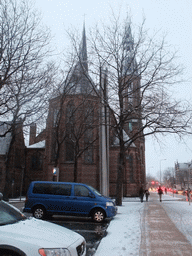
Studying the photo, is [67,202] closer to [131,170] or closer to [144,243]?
[144,243]

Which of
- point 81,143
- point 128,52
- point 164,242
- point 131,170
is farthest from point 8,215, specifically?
point 131,170

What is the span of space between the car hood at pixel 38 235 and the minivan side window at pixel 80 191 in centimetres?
771

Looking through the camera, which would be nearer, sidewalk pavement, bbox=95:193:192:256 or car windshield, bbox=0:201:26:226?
car windshield, bbox=0:201:26:226

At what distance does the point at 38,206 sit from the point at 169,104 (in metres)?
10.4

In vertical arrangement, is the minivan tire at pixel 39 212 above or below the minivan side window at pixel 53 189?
below

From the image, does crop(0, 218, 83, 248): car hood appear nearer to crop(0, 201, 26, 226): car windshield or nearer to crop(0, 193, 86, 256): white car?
crop(0, 193, 86, 256): white car

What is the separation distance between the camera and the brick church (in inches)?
759

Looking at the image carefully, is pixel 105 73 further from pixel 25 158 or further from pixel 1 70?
pixel 25 158

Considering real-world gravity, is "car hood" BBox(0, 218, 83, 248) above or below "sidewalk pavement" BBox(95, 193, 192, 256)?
above

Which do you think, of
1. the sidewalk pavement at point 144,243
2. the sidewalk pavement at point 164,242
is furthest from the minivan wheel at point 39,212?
the sidewalk pavement at point 164,242

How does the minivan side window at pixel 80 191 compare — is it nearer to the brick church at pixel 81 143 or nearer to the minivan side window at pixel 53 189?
the minivan side window at pixel 53 189

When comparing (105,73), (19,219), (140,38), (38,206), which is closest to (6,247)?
(19,219)

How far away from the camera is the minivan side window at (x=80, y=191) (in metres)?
11.9

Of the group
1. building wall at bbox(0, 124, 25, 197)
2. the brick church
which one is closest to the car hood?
the brick church
